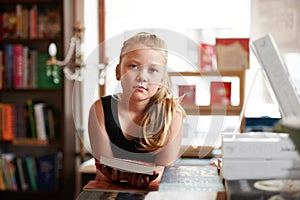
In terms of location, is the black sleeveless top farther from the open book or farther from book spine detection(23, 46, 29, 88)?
book spine detection(23, 46, 29, 88)

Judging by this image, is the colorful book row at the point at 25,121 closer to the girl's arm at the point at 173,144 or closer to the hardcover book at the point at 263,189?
the girl's arm at the point at 173,144

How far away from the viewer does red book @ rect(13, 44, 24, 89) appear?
10.2ft

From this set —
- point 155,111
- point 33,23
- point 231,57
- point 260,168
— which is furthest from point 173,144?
point 33,23

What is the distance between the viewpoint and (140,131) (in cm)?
88

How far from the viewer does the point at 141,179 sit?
89cm

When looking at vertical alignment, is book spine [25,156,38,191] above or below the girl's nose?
below

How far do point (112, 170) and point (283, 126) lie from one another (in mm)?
349

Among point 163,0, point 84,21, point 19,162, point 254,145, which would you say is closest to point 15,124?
point 19,162

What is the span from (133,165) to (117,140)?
60 millimetres

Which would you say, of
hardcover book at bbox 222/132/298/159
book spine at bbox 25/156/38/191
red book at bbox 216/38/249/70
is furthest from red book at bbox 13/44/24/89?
hardcover book at bbox 222/132/298/159

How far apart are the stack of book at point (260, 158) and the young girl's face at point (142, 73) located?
0.18 m

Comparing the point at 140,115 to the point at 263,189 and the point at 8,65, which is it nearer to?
the point at 263,189

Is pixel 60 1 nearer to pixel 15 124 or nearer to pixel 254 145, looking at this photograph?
pixel 15 124

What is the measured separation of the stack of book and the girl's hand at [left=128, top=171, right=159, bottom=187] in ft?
0.48
